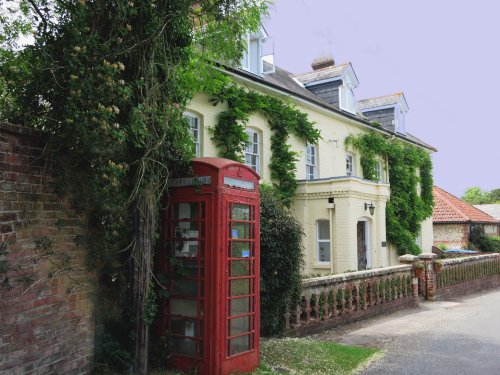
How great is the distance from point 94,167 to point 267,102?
1155cm

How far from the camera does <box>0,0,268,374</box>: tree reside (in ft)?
16.1

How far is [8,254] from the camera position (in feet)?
14.8

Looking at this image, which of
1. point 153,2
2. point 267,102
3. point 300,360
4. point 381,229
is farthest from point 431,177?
point 153,2

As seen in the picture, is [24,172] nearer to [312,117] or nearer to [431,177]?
[312,117]

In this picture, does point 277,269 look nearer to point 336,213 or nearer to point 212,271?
point 212,271

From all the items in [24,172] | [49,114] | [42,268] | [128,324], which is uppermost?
[49,114]

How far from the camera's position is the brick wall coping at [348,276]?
9.80 m

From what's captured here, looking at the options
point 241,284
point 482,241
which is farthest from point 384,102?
point 241,284

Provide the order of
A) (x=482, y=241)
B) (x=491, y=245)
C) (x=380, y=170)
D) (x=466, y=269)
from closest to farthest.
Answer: (x=466, y=269) → (x=380, y=170) → (x=491, y=245) → (x=482, y=241)

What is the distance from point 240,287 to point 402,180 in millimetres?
19484

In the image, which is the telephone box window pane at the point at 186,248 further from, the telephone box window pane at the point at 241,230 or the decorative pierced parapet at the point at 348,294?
the decorative pierced parapet at the point at 348,294

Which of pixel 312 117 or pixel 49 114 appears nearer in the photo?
pixel 49 114

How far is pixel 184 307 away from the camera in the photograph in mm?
6027

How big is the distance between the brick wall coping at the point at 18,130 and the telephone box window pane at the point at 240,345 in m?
3.42
